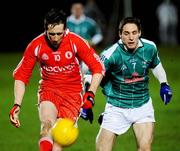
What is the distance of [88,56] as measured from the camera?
943cm

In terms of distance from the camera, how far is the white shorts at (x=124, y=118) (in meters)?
9.40

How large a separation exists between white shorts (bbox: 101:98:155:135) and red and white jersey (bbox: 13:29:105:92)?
1.96 ft

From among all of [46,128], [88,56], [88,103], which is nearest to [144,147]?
[88,103]

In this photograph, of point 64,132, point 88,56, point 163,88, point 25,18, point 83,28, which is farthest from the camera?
point 25,18

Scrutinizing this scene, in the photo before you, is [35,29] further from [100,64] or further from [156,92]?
[100,64]

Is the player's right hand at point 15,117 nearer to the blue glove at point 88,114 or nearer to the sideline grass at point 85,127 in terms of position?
the blue glove at point 88,114

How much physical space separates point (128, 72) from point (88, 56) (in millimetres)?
525

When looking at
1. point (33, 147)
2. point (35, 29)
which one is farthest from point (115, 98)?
point (35, 29)

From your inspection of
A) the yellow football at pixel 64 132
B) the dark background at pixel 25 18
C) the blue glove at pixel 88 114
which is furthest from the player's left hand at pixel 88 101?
the dark background at pixel 25 18

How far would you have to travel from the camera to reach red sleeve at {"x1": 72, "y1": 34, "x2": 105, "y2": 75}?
30.4ft

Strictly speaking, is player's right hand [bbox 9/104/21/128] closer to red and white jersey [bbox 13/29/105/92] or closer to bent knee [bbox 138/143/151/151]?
red and white jersey [bbox 13/29/105/92]

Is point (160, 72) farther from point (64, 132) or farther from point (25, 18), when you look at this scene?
point (25, 18)

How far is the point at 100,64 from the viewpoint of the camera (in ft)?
30.5

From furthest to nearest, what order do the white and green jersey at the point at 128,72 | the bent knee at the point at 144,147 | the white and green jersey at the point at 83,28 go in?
the white and green jersey at the point at 83,28, the white and green jersey at the point at 128,72, the bent knee at the point at 144,147
